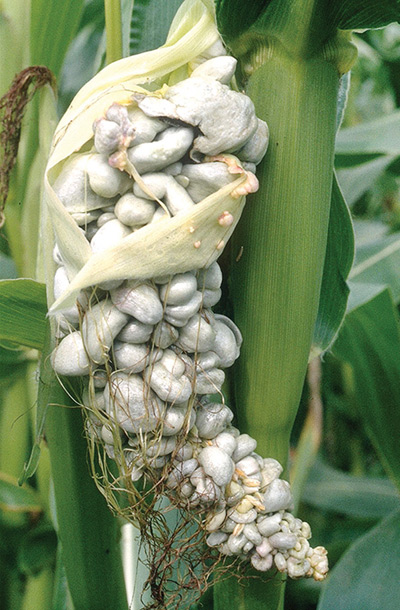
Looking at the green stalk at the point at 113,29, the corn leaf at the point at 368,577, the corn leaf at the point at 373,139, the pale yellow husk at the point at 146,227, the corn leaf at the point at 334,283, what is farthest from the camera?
the corn leaf at the point at 373,139

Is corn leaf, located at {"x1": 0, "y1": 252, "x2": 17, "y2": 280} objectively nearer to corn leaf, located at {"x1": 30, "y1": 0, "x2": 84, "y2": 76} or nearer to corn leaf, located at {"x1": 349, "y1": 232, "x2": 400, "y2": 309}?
corn leaf, located at {"x1": 30, "y1": 0, "x2": 84, "y2": 76}

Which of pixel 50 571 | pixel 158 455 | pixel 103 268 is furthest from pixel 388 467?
pixel 103 268

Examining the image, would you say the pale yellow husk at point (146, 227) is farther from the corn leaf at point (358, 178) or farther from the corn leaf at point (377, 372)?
the corn leaf at point (358, 178)

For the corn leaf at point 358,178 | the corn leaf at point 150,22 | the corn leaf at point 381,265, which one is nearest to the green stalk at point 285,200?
the corn leaf at point 150,22

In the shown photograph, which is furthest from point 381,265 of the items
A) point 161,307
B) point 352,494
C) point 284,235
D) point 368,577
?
point 161,307

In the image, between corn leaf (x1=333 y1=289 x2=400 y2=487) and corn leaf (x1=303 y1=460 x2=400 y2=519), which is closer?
corn leaf (x1=333 y1=289 x2=400 y2=487)

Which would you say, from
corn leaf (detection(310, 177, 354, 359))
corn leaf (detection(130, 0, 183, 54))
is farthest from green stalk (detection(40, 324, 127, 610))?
corn leaf (detection(130, 0, 183, 54))

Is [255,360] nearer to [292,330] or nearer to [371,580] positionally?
[292,330]
